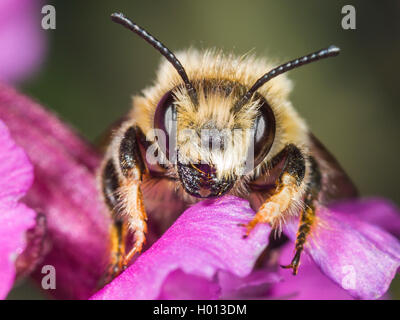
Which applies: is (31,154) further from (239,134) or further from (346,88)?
(346,88)

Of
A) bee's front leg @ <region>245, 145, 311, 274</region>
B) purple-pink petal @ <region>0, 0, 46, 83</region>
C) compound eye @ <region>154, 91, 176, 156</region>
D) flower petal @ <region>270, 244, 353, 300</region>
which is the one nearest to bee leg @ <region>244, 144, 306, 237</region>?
bee's front leg @ <region>245, 145, 311, 274</region>

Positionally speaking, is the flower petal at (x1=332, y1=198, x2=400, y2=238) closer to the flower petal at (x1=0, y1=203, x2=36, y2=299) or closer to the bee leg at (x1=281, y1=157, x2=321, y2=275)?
the bee leg at (x1=281, y1=157, x2=321, y2=275)

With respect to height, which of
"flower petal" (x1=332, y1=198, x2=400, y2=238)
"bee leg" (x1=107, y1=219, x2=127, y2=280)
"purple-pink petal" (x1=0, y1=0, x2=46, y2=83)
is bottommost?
"flower petal" (x1=332, y1=198, x2=400, y2=238)

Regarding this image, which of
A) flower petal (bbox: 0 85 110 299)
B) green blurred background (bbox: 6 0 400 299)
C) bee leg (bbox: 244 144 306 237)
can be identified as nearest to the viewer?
bee leg (bbox: 244 144 306 237)

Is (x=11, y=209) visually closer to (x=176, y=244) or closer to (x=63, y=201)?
(x=176, y=244)

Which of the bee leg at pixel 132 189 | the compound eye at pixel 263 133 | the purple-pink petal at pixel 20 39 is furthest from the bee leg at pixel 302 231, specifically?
the purple-pink petal at pixel 20 39

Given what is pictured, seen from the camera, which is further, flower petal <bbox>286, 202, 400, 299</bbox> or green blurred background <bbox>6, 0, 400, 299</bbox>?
green blurred background <bbox>6, 0, 400, 299</bbox>
